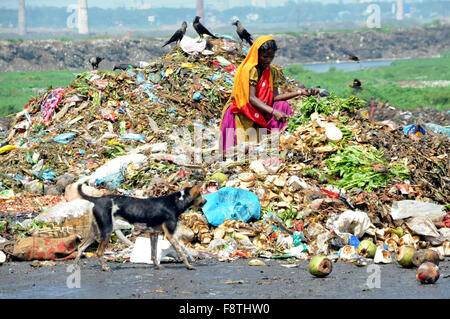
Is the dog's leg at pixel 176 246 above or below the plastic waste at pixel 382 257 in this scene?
above

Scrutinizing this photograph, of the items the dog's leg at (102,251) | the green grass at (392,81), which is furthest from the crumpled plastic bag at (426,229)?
the green grass at (392,81)

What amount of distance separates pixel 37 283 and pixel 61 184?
3762 millimetres

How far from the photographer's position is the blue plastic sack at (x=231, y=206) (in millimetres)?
6734

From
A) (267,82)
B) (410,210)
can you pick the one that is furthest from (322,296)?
(267,82)

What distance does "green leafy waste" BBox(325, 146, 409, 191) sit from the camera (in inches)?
282

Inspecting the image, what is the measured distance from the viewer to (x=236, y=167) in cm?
777

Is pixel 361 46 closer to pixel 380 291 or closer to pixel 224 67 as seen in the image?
pixel 224 67

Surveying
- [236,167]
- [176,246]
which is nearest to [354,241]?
[176,246]

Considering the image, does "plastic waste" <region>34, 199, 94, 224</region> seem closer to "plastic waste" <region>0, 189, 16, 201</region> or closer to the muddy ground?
the muddy ground

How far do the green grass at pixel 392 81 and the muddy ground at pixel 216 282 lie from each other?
13.9m

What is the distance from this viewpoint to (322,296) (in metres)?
4.86

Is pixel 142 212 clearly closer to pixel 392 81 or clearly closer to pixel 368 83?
pixel 368 83

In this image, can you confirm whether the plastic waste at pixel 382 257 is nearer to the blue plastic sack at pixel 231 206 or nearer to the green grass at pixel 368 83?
the blue plastic sack at pixel 231 206

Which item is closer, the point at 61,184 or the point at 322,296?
the point at 322,296
